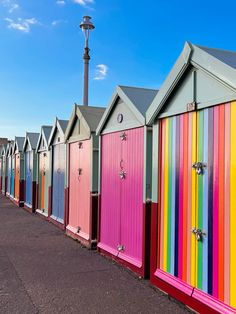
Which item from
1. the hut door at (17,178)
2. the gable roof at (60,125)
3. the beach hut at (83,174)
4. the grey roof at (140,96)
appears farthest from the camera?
the hut door at (17,178)

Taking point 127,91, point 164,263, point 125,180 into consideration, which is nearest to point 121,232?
point 125,180

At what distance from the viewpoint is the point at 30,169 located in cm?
1611

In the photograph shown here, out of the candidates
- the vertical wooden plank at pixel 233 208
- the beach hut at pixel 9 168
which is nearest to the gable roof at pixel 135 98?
the vertical wooden plank at pixel 233 208

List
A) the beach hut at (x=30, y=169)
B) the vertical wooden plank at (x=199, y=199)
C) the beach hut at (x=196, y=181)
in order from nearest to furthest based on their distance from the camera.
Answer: the beach hut at (x=196, y=181), the vertical wooden plank at (x=199, y=199), the beach hut at (x=30, y=169)

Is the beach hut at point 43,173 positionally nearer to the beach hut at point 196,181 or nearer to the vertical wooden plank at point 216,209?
the beach hut at point 196,181

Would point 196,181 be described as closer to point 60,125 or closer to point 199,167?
point 199,167

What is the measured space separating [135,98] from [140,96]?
7.3 inches

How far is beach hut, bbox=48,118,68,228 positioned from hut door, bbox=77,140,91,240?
1528 mm

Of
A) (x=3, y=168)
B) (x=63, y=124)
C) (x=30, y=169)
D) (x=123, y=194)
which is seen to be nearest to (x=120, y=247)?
(x=123, y=194)

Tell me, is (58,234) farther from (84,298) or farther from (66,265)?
(84,298)

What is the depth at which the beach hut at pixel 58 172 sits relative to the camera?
11.3 meters

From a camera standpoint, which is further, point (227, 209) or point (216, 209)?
point (216, 209)

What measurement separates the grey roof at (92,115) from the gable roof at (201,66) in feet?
10.3

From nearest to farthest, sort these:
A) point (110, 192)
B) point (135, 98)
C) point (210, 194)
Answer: point (210, 194)
point (135, 98)
point (110, 192)
